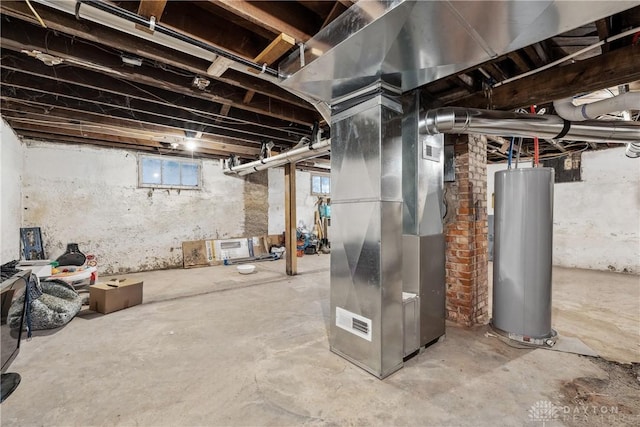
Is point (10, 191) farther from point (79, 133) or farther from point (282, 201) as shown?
point (282, 201)

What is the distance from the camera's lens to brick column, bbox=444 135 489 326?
107 inches

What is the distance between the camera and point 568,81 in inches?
74.9

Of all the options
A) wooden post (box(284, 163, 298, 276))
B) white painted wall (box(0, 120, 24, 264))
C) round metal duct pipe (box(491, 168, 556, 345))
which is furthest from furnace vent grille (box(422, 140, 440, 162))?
white painted wall (box(0, 120, 24, 264))

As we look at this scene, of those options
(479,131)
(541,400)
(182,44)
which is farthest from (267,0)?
(541,400)

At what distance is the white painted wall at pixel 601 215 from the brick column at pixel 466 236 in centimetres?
444

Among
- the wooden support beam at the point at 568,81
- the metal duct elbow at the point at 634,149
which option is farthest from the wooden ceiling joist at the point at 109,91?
the metal duct elbow at the point at 634,149

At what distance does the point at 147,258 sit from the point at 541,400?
6.28 m

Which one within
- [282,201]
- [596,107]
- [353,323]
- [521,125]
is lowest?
[353,323]

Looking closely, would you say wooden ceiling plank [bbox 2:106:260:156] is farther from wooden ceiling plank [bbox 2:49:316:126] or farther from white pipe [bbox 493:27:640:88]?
white pipe [bbox 493:27:640:88]

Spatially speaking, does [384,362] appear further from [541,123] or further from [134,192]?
[134,192]

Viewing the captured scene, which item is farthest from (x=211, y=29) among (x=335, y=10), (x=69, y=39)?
(x=69, y=39)

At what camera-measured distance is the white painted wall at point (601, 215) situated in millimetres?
5020

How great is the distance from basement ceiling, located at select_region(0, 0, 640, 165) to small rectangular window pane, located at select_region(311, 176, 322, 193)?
465 centimetres

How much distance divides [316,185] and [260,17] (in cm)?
690
